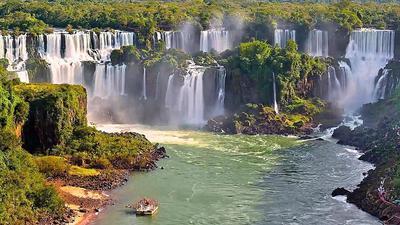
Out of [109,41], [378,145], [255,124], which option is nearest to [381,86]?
[255,124]

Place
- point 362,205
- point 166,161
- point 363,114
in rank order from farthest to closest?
point 363,114
point 166,161
point 362,205

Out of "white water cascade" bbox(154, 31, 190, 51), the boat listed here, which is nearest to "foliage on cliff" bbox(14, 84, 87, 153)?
the boat

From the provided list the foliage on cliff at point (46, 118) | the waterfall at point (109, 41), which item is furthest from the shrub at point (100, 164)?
the waterfall at point (109, 41)

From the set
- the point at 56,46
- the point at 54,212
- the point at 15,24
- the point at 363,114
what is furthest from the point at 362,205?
the point at 15,24

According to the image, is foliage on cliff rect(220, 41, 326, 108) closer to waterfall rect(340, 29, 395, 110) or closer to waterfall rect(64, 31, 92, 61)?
waterfall rect(340, 29, 395, 110)

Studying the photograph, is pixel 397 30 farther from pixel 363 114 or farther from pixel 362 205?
pixel 362 205

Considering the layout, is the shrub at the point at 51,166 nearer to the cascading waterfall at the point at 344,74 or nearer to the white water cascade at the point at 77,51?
the white water cascade at the point at 77,51

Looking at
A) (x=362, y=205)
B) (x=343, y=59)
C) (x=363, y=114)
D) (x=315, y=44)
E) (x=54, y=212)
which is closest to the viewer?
(x=54, y=212)
